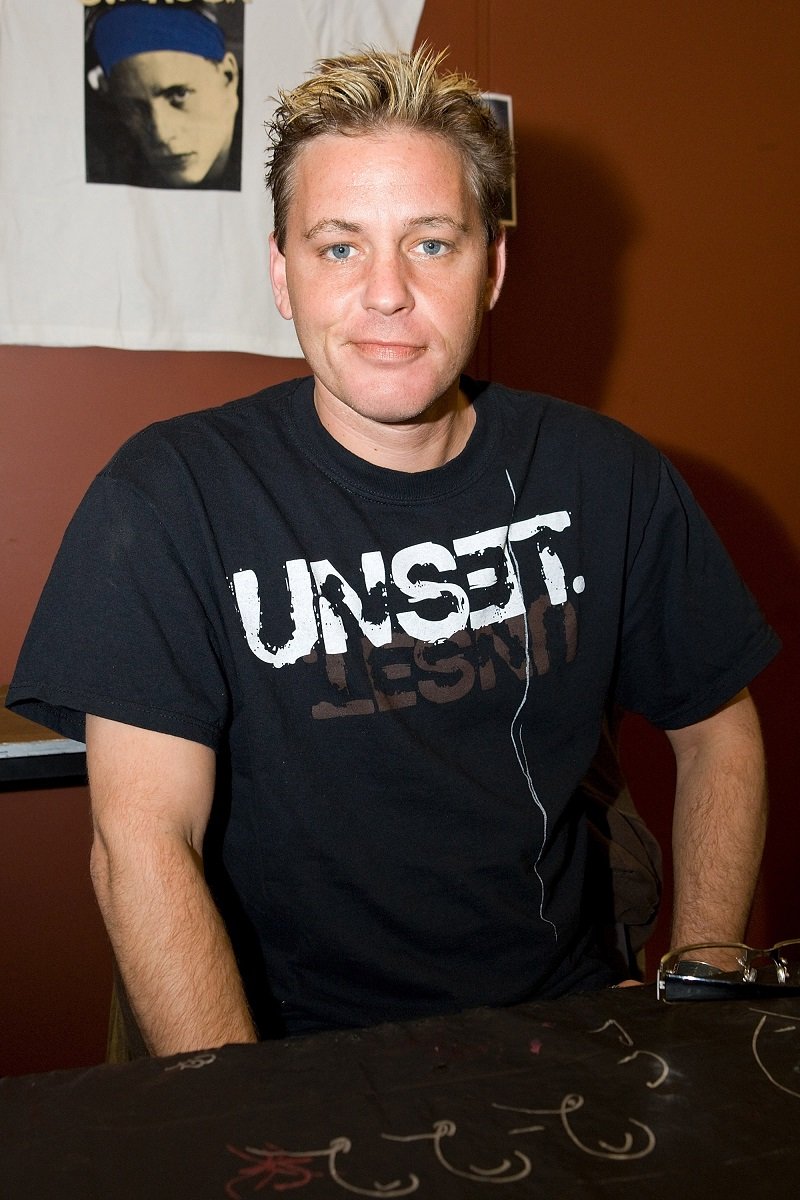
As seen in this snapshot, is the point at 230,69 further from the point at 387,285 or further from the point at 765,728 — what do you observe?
the point at 765,728

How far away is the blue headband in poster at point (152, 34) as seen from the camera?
1.69 meters

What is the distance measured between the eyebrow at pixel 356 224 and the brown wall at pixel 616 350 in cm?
74

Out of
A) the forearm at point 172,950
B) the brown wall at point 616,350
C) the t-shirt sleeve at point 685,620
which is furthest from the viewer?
the brown wall at point 616,350

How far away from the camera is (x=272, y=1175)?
0.46 meters

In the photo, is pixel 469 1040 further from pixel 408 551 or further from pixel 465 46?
pixel 465 46

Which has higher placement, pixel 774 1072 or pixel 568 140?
pixel 568 140

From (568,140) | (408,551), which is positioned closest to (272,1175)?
(408,551)

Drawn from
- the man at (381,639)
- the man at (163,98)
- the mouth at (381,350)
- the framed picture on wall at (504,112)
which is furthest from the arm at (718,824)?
the man at (163,98)

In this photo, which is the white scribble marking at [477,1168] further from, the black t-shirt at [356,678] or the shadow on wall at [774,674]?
the shadow on wall at [774,674]

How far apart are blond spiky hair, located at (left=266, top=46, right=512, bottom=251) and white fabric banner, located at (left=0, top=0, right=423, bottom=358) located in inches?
22.0

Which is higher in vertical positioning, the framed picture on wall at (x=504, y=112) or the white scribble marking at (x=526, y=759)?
the framed picture on wall at (x=504, y=112)

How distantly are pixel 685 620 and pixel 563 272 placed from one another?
103 cm

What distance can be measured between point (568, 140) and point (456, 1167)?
6.26 feet

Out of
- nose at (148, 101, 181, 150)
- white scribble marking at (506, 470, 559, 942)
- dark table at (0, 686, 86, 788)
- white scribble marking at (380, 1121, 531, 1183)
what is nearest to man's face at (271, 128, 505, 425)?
white scribble marking at (506, 470, 559, 942)
